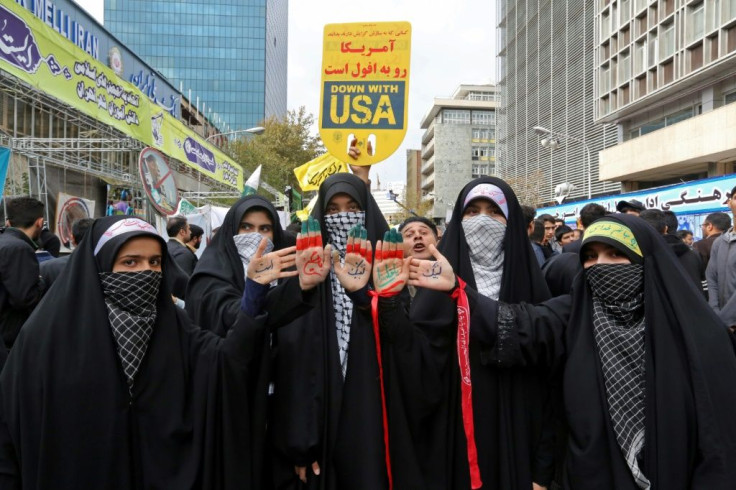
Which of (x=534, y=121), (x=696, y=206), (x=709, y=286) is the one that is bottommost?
(x=709, y=286)

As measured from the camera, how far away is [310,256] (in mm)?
1859

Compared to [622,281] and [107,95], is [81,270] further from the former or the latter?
[107,95]

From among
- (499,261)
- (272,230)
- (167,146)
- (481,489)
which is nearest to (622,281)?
(499,261)

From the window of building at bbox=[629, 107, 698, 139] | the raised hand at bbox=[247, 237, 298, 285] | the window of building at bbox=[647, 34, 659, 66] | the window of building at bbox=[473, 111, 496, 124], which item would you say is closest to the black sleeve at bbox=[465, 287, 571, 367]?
the raised hand at bbox=[247, 237, 298, 285]

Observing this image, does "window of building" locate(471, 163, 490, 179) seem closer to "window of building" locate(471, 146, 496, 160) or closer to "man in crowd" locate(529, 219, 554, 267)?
"window of building" locate(471, 146, 496, 160)

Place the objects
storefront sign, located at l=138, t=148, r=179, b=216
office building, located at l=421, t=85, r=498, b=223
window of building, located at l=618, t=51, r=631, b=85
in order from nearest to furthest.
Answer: storefront sign, located at l=138, t=148, r=179, b=216, window of building, located at l=618, t=51, r=631, b=85, office building, located at l=421, t=85, r=498, b=223

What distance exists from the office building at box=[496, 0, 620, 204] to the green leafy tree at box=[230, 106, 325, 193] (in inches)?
373

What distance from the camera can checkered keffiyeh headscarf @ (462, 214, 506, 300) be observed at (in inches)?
86.7

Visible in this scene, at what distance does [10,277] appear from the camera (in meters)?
3.39

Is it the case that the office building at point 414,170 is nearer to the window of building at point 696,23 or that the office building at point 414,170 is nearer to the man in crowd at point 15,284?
the window of building at point 696,23

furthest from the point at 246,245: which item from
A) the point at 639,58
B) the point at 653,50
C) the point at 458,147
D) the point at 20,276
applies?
the point at 458,147

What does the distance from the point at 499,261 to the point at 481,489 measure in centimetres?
86

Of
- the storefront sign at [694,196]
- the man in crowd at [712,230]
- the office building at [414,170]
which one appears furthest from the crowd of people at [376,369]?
the office building at [414,170]

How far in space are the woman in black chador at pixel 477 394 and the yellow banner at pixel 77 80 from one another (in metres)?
5.25
